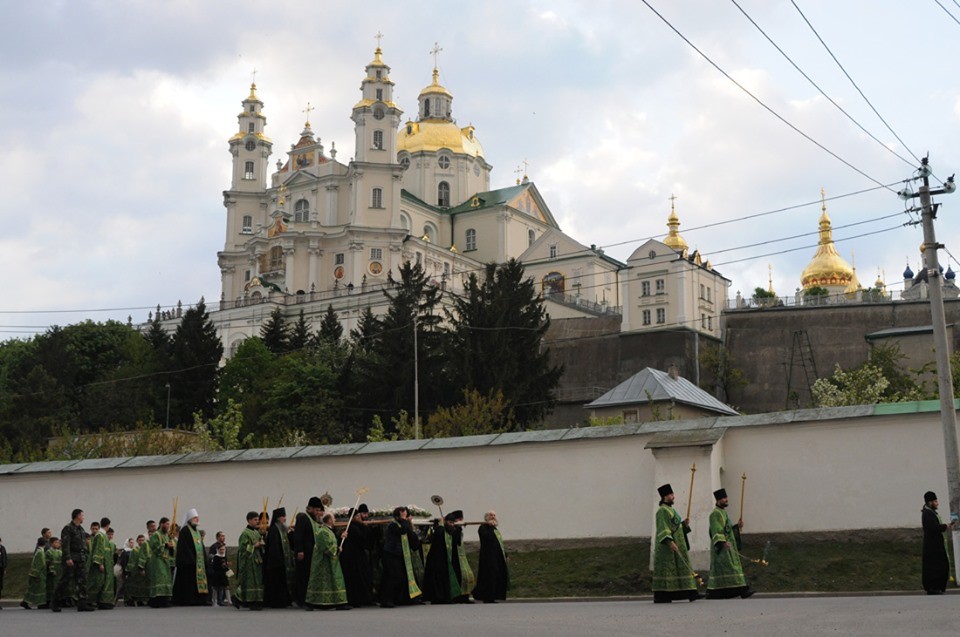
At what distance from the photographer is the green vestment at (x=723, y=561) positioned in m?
16.2

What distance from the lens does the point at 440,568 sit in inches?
708

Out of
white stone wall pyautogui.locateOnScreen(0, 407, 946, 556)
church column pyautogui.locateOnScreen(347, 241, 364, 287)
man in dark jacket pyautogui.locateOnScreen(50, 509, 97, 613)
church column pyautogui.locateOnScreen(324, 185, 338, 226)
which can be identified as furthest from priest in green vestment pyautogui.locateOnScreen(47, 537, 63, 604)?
church column pyautogui.locateOnScreen(324, 185, 338, 226)

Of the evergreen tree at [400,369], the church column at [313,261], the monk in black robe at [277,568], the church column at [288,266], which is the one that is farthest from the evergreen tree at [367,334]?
the monk in black robe at [277,568]

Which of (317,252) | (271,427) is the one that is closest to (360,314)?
(317,252)

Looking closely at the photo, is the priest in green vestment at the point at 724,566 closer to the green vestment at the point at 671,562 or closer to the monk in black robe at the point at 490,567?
the green vestment at the point at 671,562

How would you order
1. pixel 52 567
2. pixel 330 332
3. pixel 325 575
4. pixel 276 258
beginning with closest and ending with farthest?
pixel 325 575 → pixel 52 567 → pixel 330 332 → pixel 276 258

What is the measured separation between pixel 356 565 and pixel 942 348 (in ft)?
31.6

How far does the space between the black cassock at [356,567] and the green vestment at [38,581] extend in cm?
607

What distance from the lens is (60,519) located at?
2628 centimetres

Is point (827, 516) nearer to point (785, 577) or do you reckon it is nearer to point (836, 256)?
point (785, 577)

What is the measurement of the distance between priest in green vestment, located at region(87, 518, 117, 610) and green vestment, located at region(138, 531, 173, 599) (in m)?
0.59

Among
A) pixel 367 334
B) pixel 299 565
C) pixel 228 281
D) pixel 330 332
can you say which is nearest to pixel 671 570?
pixel 299 565

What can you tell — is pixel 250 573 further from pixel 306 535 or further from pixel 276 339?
pixel 276 339

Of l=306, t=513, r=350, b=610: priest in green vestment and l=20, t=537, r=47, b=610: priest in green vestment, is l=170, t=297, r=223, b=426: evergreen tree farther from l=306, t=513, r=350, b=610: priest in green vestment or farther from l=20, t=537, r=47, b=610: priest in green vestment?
l=306, t=513, r=350, b=610: priest in green vestment
